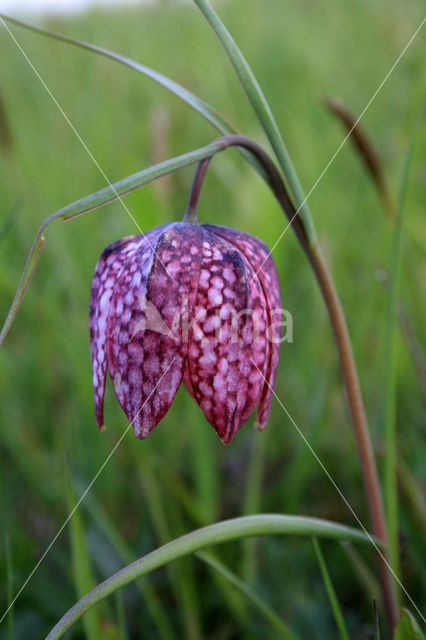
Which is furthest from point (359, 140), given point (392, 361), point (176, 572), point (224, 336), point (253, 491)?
point (176, 572)

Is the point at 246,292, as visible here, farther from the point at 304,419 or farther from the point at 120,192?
the point at 304,419

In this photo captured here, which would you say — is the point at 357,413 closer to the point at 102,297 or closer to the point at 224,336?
the point at 224,336

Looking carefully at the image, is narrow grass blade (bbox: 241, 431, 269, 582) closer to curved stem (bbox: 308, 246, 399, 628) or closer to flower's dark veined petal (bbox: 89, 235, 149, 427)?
curved stem (bbox: 308, 246, 399, 628)

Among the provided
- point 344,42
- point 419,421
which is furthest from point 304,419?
point 344,42

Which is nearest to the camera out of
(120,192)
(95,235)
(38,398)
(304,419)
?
(120,192)

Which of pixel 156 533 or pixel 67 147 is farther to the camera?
pixel 67 147

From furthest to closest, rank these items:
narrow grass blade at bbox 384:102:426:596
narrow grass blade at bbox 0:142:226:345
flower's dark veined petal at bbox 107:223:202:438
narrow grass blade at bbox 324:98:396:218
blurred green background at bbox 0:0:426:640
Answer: blurred green background at bbox 0:0:426:640 < narrow grass blade at bbox 324:98:396:218 < narrow grass blade at bbox 384:102:426:596 < flower's dark veined petal at bbox 107:223:202:438 < narrow grass blade at bbox 0:142:226:345

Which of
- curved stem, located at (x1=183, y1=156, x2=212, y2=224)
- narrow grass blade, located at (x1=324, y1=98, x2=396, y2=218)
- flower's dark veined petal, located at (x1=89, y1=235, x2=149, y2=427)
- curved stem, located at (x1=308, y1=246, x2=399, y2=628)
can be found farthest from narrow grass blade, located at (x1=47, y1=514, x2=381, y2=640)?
narrow grass blade, located at (x1=324, y1=98, x2=396, y2=218)

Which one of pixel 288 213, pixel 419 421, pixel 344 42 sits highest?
pixel 344 42
